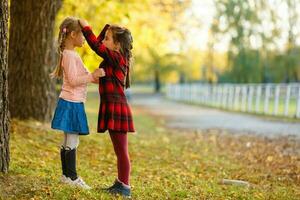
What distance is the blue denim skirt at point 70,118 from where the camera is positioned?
5.43 meters

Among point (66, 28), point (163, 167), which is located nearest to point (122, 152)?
point (66, 28)

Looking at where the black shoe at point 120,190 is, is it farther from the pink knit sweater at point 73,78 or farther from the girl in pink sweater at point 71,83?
the pink knit sweater at point 73,78

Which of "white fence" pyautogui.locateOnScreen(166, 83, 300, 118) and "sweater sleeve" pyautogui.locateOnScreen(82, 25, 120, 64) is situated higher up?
"sweater sleeve" pyautogui.locateOnScreen(82, 25, 120, 64)

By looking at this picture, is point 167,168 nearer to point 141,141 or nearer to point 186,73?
point 141,141

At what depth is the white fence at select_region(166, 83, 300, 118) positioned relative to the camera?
20.5 m

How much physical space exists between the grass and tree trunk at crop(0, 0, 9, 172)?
23cm

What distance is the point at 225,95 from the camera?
30516 mm

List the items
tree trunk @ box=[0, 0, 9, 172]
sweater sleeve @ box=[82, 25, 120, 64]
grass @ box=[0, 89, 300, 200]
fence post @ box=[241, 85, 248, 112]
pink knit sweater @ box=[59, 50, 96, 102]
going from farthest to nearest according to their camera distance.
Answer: fence post @ box=[241, 85, 248, 112] → grass @ box=[0, 89, 300, 200] → tree trunk @ box=[0, 0, 9, 172] → pink knit sweater @ box=[59, 50, 96, 102] → sweater sleeve @ box=[82, 25, 120, 64]

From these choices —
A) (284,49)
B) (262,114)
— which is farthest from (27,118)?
(284,49)

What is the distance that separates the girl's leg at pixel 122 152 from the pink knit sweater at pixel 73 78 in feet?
1.69

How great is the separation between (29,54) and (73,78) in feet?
18.1

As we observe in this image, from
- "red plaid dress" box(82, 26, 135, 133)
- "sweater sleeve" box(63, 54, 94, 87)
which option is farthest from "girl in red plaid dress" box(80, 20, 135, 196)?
"sweater sleeve" box(63, 54, 94, 87)

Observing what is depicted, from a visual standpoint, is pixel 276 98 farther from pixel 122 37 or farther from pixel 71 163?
pixel 122 37

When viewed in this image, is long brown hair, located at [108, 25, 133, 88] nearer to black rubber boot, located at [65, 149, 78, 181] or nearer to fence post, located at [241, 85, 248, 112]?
black rubber boot, located at [65, 149, 78, 181]
